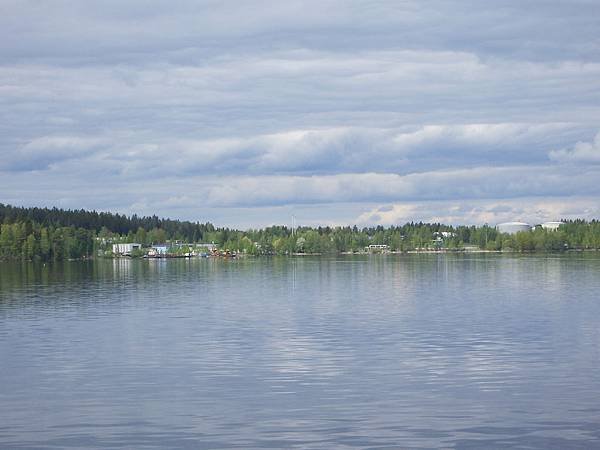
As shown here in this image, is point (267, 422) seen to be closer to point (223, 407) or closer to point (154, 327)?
point (223, 407)

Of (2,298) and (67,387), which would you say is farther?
(2,298)

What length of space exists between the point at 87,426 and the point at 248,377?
36.2 ft

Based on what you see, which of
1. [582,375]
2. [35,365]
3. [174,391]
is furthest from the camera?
[35,365]

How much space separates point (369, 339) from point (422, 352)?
22.2 ft

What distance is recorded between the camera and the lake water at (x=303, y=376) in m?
31.5

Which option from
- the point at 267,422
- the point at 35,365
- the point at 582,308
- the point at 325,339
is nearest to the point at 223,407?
the point at 267,422

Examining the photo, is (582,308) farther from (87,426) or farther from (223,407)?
(87,426)

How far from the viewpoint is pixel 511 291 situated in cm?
10262

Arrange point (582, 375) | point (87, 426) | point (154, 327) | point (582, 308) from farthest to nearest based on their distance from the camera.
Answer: point (582, 308), point (154, 327), point (582, 375), point (87, 426)

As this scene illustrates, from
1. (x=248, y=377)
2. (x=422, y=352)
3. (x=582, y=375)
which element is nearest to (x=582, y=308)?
(x=422, y=352)

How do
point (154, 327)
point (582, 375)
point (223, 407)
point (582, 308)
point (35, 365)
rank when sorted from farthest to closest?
point (582, 308), point (154, 327), point (35, 365), point (582, 375), point (223, 407)

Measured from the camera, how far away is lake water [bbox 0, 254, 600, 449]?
1240 inches

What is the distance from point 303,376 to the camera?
42.9 metres

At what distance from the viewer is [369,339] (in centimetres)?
5709
